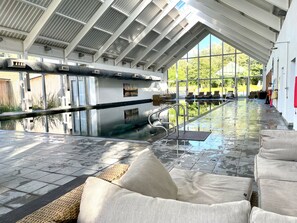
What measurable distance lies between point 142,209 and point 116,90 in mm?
17718

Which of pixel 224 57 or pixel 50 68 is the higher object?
pixel 224 57

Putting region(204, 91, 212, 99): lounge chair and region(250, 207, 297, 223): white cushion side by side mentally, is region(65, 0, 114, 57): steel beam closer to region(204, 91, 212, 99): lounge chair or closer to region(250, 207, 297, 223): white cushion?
region(250, 207, 297, 223): white cushion

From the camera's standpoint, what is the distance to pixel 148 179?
1196mm

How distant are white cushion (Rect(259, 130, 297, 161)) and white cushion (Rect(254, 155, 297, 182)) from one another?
7 centimetres

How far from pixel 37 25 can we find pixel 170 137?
885 cm

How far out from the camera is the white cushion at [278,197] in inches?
49.7

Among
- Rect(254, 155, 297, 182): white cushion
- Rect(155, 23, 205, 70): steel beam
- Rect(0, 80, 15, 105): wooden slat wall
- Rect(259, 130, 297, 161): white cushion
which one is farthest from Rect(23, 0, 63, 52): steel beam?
Rect(155, 23, 205, 70): steel beam

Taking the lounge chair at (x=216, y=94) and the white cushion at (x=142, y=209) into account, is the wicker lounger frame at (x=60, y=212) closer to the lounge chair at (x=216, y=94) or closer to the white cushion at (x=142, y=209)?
the white cushion at (x=142, y=209)

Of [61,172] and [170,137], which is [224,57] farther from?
[61,172]

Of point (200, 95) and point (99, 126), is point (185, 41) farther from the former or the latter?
point (99, 126)

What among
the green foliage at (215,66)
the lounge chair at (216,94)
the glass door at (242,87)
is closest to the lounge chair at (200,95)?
the lounge chair at (216,94)

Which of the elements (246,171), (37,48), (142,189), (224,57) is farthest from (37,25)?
(224,57)

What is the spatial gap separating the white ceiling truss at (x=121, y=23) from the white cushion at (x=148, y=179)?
21.9 feet

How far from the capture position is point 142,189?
111cm
